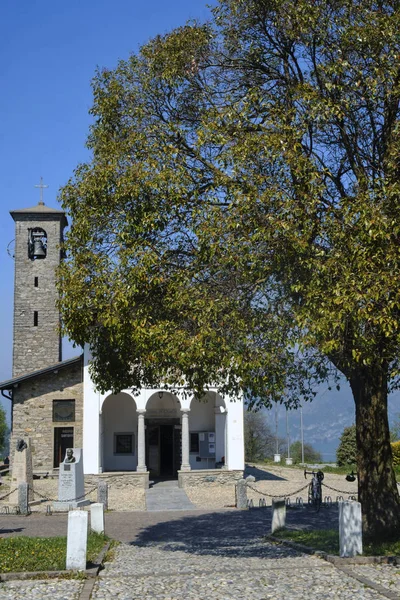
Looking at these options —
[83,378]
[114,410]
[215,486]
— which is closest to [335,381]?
[215,486]

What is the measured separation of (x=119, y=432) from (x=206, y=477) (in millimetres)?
5393

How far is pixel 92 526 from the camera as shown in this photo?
14.1m

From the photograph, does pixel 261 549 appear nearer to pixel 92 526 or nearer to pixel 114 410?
pixel 92 526

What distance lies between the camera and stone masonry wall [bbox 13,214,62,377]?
33812 mm

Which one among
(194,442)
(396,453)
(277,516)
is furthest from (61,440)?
(277,516)

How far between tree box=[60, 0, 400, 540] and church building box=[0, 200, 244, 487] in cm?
1555

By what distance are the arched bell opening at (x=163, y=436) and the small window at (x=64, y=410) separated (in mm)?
3270

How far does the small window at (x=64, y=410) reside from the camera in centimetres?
2934

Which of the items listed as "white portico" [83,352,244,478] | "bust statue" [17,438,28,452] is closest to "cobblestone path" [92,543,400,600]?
"bust statue" [17,438,28,452]

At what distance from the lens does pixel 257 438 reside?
63.7m

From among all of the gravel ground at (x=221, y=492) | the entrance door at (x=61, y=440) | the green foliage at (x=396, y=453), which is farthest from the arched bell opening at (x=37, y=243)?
the green foliage at (x=396, y=453)

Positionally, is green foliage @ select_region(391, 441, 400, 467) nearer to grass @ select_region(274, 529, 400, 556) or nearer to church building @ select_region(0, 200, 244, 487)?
church building @ select_region(0, 200, 244, 487)

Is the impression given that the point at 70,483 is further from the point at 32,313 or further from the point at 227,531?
the point at 32,313

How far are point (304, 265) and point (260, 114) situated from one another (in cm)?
322
